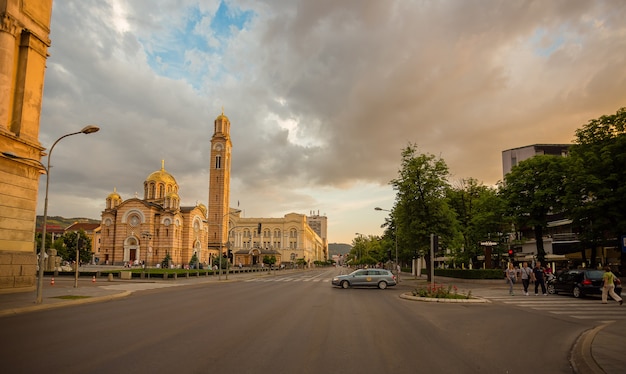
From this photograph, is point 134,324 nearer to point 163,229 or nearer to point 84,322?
point 84,322

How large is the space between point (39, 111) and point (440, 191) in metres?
29.2

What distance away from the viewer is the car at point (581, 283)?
21.5 metres

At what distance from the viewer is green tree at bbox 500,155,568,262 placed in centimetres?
3731

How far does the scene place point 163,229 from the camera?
85750 millimetres

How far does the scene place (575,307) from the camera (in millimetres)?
18047

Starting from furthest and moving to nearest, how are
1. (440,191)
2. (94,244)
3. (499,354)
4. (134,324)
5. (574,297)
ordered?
(94,244), (440,191), (574,297), (134,324), (499,354)

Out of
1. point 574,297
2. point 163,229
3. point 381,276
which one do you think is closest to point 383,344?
point 574,297

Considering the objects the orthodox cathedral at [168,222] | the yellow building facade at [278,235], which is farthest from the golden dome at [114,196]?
the yellow building facade at [278,235]

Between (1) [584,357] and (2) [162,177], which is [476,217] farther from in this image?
(2) [162,177]

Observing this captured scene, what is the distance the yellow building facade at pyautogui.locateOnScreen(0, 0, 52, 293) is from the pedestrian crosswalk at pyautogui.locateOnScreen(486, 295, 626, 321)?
24.9 meters

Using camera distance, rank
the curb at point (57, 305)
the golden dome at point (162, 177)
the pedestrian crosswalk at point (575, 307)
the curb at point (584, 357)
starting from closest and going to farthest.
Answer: the curb at point (584, 357), the curb at point (57, 305), the pedestrian crosswalk at point (575, 307), the golden dome at point (162, 177)

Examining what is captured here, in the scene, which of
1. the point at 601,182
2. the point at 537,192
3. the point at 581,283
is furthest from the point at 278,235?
the point at 581,283

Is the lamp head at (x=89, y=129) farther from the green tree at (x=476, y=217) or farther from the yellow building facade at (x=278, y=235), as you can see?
the yellow building facade at (x=278, y=235)

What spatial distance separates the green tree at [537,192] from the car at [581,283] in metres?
14.4
